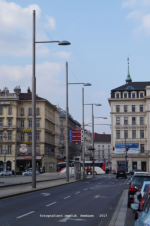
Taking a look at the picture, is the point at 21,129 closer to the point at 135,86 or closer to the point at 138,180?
the point at 135,86

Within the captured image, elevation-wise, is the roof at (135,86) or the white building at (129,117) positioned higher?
the roof at (135,86)

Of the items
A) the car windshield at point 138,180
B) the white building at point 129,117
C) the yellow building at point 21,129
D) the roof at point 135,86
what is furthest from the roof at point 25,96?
the car windshield at point 138,180

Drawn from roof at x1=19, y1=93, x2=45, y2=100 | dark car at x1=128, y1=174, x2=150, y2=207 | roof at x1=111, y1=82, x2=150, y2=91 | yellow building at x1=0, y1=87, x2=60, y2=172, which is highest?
roof at x1=111, y1=82, x2=150, y2=91

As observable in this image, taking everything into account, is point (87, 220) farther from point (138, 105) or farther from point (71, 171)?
point (138, 105)

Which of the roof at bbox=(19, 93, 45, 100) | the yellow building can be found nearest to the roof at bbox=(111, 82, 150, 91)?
the roof at bbox=(19, 93, 45, 100)

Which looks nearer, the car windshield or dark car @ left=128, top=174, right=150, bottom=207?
dark car @ left=128, top=174, right=150, bottom=207

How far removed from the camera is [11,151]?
98312 millimetres

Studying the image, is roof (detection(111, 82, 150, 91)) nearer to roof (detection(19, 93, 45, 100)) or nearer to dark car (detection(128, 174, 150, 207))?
roof (detection(19, 93, 45, 100))

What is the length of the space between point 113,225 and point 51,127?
332ft

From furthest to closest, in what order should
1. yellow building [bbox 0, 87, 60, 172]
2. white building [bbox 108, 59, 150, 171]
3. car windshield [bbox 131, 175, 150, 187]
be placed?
white building [bbox 108, 59, 150, 171], yellow building [bbox 0, 87, 60, 172], car windshield [bbox 131, 175, 150, 187]

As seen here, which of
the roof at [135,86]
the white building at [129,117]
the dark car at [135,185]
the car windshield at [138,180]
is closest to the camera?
the dark car at [135,185]

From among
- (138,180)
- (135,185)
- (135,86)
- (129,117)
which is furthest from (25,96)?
(135,185)

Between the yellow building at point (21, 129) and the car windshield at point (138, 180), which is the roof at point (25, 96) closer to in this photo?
the yellow building at point (21, 129)

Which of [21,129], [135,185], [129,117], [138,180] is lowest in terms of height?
[135,185]
